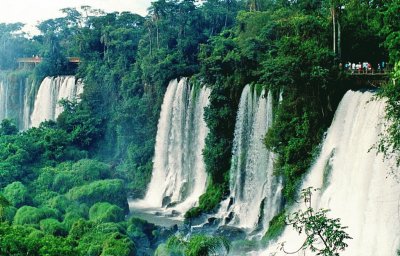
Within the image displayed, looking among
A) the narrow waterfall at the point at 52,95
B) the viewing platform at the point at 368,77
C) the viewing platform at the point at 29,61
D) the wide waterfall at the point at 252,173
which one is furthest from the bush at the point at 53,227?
the viewing platform at the point at 29,61

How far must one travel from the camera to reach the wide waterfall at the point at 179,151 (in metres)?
26.4

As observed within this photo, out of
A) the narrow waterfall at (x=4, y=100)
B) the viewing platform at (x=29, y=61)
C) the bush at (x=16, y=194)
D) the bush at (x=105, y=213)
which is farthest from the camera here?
the viewing platform at (x=29, y=61)

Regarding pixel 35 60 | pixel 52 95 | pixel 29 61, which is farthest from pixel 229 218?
pixel 29 61

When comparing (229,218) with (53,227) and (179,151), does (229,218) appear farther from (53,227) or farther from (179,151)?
(179,151)

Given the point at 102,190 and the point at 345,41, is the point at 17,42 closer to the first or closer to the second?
the point at 102,190

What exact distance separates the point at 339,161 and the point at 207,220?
714 centimetres

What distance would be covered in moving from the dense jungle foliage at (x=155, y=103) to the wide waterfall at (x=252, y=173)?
65 cm

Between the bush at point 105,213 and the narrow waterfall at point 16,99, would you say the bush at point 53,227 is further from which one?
the narrow waterfall at point 16,99

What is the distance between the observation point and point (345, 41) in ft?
70.7

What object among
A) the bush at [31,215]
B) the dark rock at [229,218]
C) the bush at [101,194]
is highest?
the bush at [101,194]

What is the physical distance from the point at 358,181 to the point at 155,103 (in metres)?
16.7

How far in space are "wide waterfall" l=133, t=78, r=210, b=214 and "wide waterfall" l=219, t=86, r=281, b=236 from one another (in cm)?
299

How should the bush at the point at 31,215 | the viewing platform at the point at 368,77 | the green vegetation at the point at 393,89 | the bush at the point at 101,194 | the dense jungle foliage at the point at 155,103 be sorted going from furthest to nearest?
1. the bush at the point at 101,194
2. the bush at the point at 31,215
3. the dense jungle foliage at the point at 155,103
4. the viewing platform at the point at 368,77
5. the green vegetation at the point at 393,89

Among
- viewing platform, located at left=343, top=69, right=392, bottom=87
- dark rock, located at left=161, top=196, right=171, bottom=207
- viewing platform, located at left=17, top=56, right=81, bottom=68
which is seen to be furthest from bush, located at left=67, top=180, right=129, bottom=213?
viewing platform, located at left=17, top=56, right=81, bottom=68
